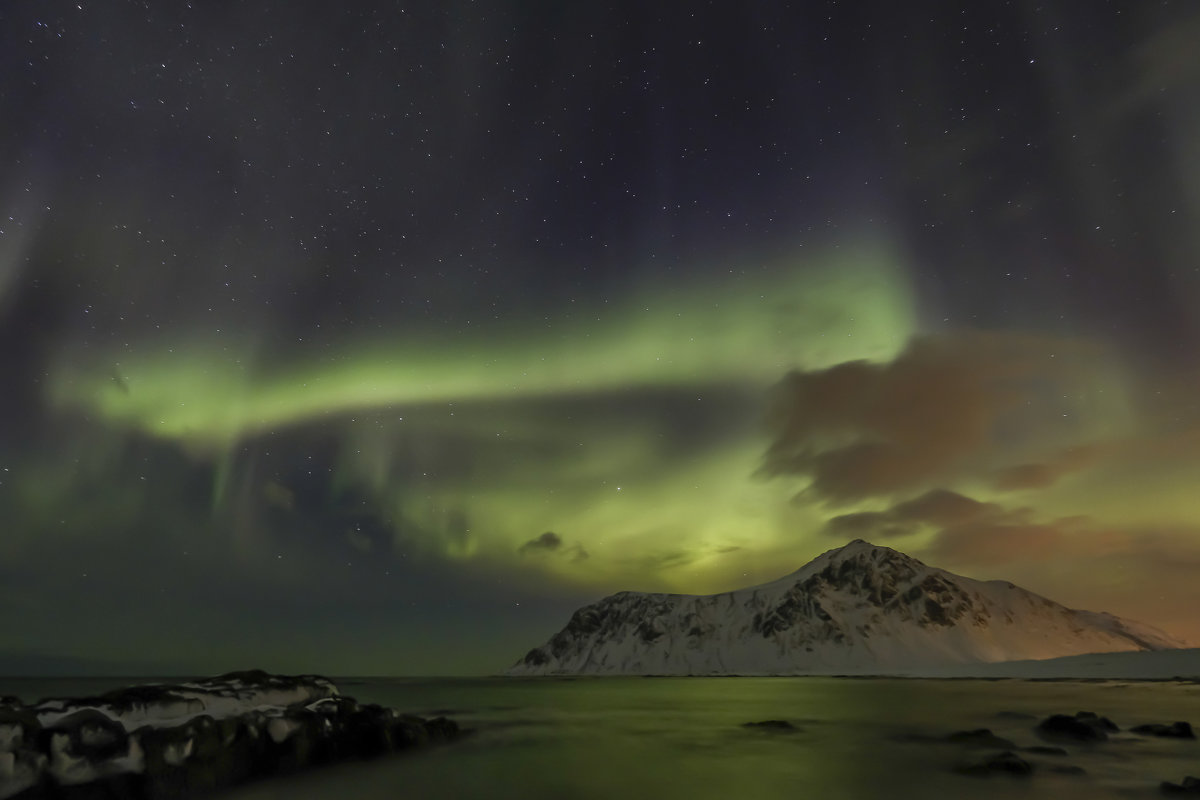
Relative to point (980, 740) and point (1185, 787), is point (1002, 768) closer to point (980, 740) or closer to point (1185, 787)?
point (1185, 787)

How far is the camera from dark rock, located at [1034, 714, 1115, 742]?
3575 centimetres

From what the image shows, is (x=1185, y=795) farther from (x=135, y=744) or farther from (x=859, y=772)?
(x=135, y=744)

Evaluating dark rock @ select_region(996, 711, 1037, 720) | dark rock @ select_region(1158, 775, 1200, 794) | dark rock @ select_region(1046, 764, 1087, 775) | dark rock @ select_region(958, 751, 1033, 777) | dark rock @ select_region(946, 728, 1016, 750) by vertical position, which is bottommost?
dark rock @ select_region(996, 711, 1037, 720)

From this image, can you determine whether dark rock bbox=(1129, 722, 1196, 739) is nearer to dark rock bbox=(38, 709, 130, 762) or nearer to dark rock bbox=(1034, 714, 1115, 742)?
dark rock bbox=(1034, 714, 1115, 742)

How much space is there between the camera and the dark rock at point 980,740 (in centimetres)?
3339

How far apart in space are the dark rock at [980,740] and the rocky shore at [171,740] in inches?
1106

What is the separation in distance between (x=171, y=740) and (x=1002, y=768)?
28819 mm

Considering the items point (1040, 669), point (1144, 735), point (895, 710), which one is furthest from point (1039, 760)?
point (1040, 669)

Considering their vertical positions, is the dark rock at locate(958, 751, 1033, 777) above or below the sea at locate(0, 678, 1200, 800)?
above

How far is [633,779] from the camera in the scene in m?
26.2

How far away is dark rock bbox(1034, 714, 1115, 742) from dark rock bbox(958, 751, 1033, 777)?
12884mm

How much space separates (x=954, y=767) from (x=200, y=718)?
92.2ft

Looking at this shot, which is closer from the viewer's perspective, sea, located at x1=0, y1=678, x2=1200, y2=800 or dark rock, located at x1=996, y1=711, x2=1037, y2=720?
sea, located at x1=0, y1=678, x2=1200, y2=800

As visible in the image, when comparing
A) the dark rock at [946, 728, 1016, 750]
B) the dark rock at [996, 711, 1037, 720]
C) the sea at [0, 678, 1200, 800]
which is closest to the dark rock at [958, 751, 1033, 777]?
the sea at [0, 678, 1200, 800]
